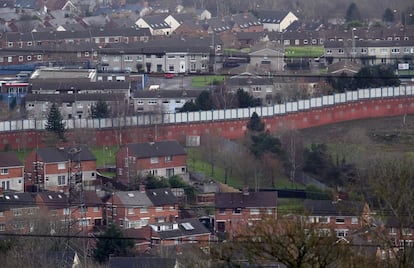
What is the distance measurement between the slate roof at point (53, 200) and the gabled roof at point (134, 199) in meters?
0.42

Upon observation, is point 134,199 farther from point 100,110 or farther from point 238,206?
point 100,110

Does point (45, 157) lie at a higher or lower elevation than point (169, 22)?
lower

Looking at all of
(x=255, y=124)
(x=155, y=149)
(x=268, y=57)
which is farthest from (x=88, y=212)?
(x=268, y=57)

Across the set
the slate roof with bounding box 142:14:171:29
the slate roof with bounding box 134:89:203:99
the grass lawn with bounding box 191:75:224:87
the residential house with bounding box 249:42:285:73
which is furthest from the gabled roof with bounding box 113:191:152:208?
the slate roof with bounding box 142:14:171:29

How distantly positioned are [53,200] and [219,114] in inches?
169

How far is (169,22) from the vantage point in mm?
25625

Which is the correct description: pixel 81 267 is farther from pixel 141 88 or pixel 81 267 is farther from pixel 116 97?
pixel 141 88

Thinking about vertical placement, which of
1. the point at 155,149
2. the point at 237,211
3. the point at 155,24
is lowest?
the point at 237,211

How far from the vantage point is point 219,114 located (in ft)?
51.0

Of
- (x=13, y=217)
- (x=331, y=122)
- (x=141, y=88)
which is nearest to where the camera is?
(x=13, y=217)

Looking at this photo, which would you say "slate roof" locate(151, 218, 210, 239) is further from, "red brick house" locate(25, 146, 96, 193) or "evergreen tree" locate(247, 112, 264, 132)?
"evergreen tree" locate(247, 112, 264, 132)

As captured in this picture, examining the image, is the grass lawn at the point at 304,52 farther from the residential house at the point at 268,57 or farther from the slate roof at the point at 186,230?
the slate roof at the point at 186,230

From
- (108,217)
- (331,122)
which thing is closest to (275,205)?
(108,217)

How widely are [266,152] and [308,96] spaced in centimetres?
400
